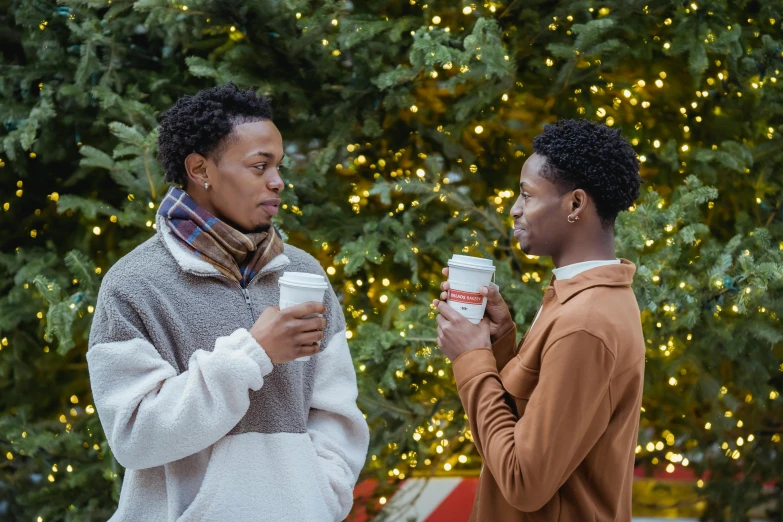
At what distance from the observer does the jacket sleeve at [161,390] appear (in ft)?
5.00

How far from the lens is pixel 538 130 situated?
3.45 meters

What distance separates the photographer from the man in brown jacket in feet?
4.65

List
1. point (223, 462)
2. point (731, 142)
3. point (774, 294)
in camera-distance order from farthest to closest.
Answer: point (731, 142) < point (774, 294) < point (223, 462)

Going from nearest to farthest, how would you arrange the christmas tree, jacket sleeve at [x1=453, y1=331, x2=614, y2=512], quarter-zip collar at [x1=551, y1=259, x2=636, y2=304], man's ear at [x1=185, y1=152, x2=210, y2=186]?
jacket sleeve at [x1=453, y1=331, x2=614, y2=512], quarter-zip collar at [x1=551, y1=259, x2=636, y2=304], man's ear at [x1=185, y1=152, x2=210, y2=186], the christmas tree

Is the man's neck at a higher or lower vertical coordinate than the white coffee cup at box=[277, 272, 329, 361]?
higher

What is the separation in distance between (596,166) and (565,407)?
0.46 meters

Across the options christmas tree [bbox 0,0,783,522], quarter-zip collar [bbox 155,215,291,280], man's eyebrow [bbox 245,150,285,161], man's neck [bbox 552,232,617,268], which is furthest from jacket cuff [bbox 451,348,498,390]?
christmas tree [bbox 0,0,783,522]

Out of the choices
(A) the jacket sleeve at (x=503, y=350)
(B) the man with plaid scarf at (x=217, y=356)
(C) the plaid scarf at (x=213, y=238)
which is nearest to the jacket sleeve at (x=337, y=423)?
(B) the man with plaid scarf at (x=217, y=356)

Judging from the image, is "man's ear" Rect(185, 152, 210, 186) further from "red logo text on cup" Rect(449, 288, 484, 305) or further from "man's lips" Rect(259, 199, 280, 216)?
"red logo text on cup" Rect(449, 288, 484, 305)

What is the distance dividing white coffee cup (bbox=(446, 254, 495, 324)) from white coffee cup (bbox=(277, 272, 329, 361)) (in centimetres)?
26

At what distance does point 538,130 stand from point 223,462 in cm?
227

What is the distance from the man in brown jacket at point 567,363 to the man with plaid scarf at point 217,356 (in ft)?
1.15

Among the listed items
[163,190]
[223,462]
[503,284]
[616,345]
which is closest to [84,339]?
[163,190]

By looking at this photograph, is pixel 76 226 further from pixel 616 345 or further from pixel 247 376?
pixel 616 345
